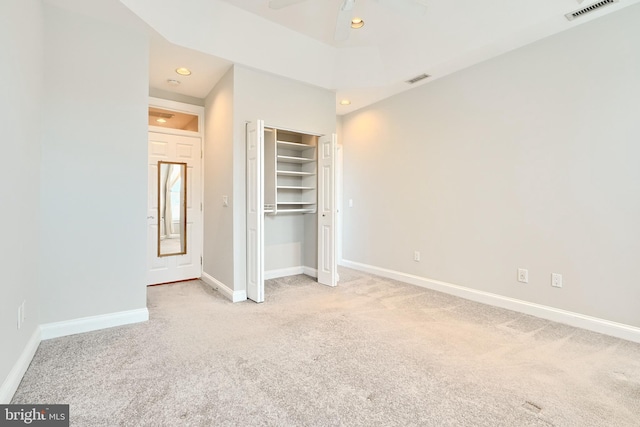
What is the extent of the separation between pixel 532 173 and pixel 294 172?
2.77 metres

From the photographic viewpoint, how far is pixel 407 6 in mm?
2387

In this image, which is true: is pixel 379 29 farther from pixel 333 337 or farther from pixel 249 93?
pixel 333 337

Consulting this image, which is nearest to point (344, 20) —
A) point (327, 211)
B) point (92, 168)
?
point (327, 211)

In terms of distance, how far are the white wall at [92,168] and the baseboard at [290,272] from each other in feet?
6.10

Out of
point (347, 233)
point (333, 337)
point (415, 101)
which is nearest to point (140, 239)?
point (333, 337)

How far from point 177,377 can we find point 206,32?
3.13 meters

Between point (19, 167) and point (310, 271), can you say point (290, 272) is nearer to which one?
point (310, 271)

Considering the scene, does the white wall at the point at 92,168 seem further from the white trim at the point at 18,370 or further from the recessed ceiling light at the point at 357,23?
the recessed ceiling light at the point at 357,23

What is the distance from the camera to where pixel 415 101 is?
14.0 ft

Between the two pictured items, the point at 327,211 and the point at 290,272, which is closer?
the point at 327,211

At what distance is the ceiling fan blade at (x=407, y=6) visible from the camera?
7.66 ft

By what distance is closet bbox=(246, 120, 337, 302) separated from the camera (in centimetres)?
347

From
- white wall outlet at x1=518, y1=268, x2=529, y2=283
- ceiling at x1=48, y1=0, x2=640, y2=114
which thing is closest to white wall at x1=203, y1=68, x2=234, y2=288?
ceiling at x1=48, y1=0, x2=640, y2=114

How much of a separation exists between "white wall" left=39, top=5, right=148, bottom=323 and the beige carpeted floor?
1.32ft
